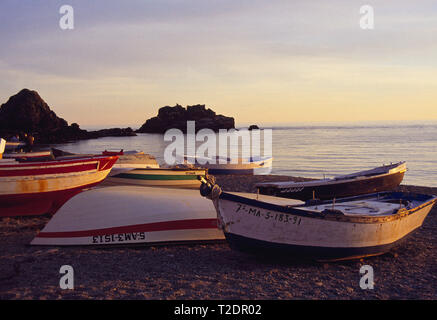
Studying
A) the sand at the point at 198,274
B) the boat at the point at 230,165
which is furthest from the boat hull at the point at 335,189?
the boat at the point at 230,165

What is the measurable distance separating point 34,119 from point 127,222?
308 ft

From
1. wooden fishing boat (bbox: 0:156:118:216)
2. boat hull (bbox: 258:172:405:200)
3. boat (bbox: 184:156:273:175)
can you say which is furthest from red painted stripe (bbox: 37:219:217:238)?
boat (bbox: 184:156:273:175)

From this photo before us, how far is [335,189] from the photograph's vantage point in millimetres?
15008

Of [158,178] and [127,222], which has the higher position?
[158,178]

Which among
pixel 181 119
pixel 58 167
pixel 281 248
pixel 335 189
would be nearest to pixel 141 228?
pixel 281 248

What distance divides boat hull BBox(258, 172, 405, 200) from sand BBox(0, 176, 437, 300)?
5051 millimetres

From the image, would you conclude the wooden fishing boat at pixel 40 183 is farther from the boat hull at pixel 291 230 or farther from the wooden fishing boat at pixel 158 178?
the boat hull at pixel 291 230

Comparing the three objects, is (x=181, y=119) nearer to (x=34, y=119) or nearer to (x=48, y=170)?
(x=34, y=119)

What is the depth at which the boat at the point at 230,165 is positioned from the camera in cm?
2659

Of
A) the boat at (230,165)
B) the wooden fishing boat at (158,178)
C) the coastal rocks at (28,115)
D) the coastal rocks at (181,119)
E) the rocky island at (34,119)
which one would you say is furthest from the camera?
the coastal rocks at (181,119)

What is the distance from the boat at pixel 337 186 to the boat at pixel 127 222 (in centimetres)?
477

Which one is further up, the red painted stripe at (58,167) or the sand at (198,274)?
the red painted stripe at (58,167)

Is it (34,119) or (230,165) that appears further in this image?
(34,119)

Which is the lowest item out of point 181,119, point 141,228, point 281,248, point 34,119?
point 281,248
